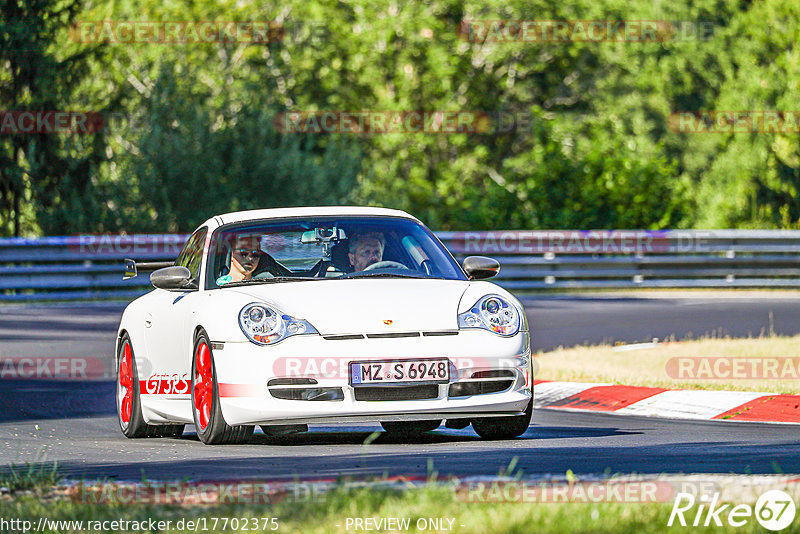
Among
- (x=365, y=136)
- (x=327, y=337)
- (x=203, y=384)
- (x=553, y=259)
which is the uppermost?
(x=327, y=337)

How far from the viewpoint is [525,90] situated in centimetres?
4822

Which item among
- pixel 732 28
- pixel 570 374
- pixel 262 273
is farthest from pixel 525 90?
pixel 262 273

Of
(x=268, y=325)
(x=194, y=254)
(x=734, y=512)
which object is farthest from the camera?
(x=194, y=254)

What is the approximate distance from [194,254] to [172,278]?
0.88m

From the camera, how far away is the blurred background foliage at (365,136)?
2880 centimetres

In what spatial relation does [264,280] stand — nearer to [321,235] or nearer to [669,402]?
[321,235]

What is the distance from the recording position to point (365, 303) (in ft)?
27.6

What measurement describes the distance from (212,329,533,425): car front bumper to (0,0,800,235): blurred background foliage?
20.2m

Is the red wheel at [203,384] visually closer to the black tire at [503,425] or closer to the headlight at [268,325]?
the headlight at [268,325]

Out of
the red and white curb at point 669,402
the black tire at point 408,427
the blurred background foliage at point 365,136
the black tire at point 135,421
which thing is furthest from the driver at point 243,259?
the blurred background foliage at point 365,136

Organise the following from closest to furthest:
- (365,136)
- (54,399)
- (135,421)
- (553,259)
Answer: (135,421) → (54,399) → (553,259) → (365,136)

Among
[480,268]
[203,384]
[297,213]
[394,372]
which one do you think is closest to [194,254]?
[297,213]

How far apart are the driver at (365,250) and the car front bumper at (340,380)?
1239mm

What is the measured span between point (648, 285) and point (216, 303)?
18.7 metres
